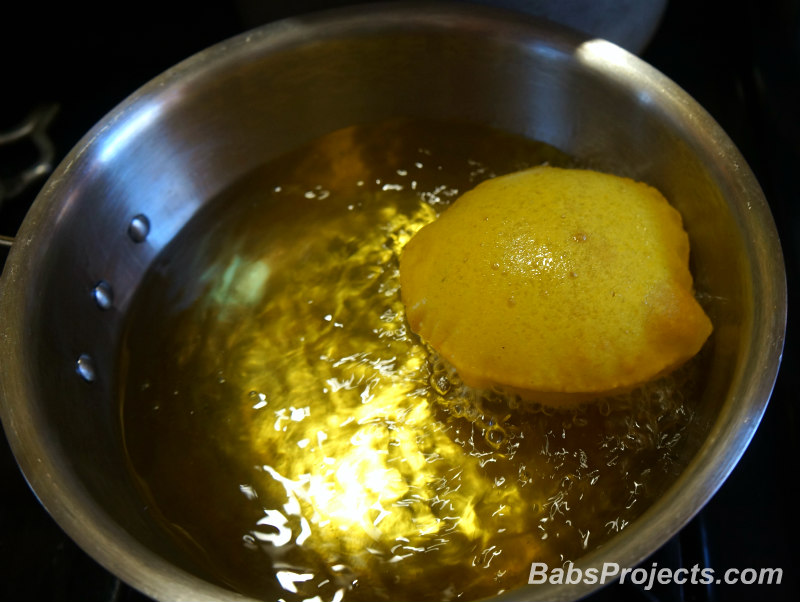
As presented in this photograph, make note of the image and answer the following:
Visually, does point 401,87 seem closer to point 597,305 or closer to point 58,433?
point 597,305

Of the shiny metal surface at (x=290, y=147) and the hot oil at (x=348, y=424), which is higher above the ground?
the shiny metal surface at (x=290, y=147)

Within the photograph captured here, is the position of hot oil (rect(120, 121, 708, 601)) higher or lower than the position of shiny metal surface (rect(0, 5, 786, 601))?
lower

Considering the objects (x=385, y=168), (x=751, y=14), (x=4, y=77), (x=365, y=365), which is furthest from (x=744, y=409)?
(x=4, y=77)

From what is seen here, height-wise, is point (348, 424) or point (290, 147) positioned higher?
point (290, 147)

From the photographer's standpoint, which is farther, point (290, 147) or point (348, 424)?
point (290, 147)
